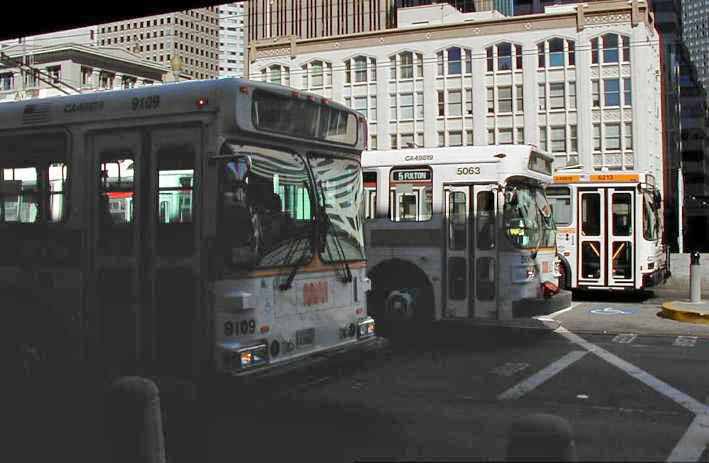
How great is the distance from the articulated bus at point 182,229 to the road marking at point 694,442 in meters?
3.36

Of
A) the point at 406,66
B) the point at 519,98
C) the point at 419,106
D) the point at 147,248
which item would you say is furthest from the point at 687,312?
the point at 406,66

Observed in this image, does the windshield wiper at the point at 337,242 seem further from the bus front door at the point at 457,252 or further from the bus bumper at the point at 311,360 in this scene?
the bus front door at the point at 457,252

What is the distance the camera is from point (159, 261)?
6.88 m

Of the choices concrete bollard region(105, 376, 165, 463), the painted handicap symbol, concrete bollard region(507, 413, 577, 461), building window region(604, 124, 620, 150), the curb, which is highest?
building window region(604, 124, 620, 150)

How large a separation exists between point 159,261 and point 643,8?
6595 cm

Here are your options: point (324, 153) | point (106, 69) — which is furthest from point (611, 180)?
point (106, 69)

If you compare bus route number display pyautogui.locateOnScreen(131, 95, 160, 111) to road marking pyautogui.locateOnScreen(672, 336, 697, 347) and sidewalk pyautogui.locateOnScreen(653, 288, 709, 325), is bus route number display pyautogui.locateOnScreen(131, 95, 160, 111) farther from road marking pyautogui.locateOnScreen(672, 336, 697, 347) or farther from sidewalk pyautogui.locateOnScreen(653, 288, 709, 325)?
sidewalk pyautogui.locateOnScreen(653, 288, 709, 325)

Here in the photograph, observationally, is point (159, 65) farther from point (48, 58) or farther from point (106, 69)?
point (106, 69)

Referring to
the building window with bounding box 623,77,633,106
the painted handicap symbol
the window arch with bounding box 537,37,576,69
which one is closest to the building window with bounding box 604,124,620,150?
the building window with bounding box 623,77,633,106

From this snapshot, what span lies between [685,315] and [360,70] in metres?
61.3

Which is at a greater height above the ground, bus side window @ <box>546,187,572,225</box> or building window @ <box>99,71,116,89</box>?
building window @ <box>99,71,116,89</box>

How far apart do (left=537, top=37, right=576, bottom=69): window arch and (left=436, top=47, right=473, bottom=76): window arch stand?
21.4ft

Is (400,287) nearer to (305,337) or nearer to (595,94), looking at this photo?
(305,337)

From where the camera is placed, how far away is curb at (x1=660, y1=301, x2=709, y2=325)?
13.6 meters
